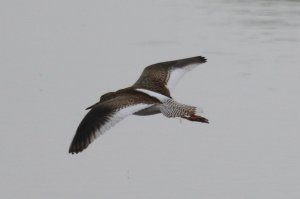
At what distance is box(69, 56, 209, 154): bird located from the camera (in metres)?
5.36

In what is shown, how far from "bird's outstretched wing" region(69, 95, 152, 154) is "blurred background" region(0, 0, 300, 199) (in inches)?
23.4

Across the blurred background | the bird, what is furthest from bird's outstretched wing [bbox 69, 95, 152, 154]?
the blurred background

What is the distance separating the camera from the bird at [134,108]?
536 cm

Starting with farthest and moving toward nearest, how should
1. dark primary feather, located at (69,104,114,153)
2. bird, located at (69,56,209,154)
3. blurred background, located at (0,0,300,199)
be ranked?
blurred background, located at (0,0,300,199)
bird, located at (69,56,209,154)
dark primary feather, located at (69,104,114,153)

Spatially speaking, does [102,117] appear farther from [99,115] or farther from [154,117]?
[154,117]

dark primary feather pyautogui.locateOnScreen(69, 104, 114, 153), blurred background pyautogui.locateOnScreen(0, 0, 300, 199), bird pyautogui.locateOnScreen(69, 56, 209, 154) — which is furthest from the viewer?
blurred background pyautogui.locateOnScreen(0, 0, 300, 199)

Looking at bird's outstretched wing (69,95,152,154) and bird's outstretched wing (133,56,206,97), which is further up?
bird's outstretched wing (133,56,206,97)

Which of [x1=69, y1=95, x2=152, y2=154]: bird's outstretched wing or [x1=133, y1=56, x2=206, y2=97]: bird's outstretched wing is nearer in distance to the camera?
[x1=69, y1=95, x2=152, y2=154]: bird's outstretched wing

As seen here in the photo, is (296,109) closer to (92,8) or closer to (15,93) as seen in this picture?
(15,93)

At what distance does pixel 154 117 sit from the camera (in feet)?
26.3

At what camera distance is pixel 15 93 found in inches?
333

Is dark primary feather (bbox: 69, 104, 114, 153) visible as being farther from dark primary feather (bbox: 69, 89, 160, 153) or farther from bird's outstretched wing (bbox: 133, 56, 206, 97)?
bird's outstretched wing (bbox: 133, 56, 206, 97)

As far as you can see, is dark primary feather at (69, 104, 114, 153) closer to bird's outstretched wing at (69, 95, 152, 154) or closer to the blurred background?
bird's outstretched wing at (69, 95, 152, 154)

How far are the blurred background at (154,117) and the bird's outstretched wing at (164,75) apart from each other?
0.54 m
